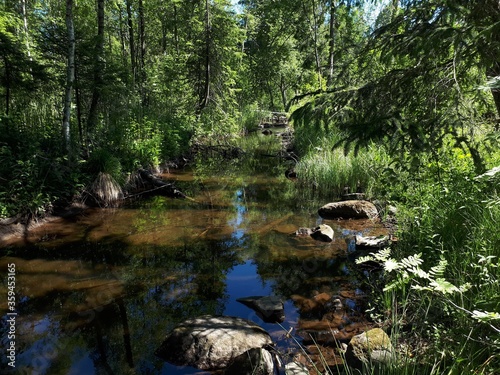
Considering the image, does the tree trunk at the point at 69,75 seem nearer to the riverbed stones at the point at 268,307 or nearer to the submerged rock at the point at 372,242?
the riverbed stones at the point at 268,307

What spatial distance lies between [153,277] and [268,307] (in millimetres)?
2117

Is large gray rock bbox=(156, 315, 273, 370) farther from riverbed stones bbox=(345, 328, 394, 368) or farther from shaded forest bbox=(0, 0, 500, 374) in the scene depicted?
shaded forest bbox=(0, 0, 500, 374)

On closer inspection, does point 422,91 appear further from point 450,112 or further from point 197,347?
point 197,347

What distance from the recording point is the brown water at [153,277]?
3959 millimetres

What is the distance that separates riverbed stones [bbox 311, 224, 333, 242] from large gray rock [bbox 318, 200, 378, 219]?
3.82ft

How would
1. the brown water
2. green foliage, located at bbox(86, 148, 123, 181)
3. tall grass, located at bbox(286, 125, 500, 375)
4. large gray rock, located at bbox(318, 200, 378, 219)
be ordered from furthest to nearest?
green foliage, located at bbox(86, 148, 123, 181)
large gray rock, located at bbox(318, 200, 378, 219)
the brown water
tall grass, located at bbox(286, 125, 500, 375)

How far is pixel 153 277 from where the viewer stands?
5.59m

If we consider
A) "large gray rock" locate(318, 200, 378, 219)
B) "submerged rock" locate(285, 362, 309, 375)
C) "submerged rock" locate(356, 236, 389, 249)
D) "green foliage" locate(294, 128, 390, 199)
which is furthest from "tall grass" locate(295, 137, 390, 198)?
"submerged rock" locate(285, 362, 309, 375)

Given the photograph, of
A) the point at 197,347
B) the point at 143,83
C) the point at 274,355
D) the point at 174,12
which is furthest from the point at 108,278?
the point at 174,12

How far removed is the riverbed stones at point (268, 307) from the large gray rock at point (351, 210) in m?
3.95

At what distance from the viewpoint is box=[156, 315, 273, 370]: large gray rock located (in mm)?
3611

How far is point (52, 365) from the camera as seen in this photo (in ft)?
11.9

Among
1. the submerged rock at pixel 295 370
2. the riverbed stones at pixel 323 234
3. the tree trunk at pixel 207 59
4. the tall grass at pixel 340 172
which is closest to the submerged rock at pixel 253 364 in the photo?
the submerged rock at pixel 295 370

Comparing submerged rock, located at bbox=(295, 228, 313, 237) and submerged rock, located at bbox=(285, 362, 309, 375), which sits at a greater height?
submerged rock, located at bbox=(285, 362, 309, 375)
